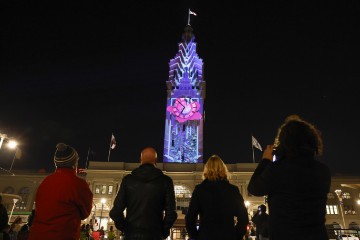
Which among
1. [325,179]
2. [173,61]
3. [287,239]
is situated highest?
[173,61]

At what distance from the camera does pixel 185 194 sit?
168ft

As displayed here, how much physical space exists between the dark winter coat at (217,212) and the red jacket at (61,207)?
1.79 m

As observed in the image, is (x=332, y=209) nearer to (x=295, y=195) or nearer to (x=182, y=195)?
(x=182, y=195)

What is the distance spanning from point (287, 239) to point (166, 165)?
51.7 metres

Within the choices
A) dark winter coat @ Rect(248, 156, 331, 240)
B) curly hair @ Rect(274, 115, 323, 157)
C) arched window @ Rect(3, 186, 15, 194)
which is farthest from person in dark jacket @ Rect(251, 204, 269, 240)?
arched window @ Rect(3, 186, 15, 194)

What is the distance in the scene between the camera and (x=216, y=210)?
4.79 meters

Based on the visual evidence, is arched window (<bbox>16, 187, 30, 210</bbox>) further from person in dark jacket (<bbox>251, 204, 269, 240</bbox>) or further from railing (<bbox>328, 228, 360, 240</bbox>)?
person in dark jacket (<bbox>251, 204, 269, 240</bbox>)

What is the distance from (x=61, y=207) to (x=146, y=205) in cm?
138

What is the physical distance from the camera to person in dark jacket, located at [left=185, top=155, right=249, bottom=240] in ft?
15.4

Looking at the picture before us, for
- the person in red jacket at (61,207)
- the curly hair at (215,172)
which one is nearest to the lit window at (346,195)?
the curly hair at (215,172)

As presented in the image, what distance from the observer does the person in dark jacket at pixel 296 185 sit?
3.08m

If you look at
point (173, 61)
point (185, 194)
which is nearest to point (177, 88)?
point (173, 61)

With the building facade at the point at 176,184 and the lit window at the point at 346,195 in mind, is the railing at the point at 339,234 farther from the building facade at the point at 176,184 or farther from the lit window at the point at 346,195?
the lit window at the point at 346,195

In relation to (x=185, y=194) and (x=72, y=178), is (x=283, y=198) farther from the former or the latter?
(x=185, y=194)
